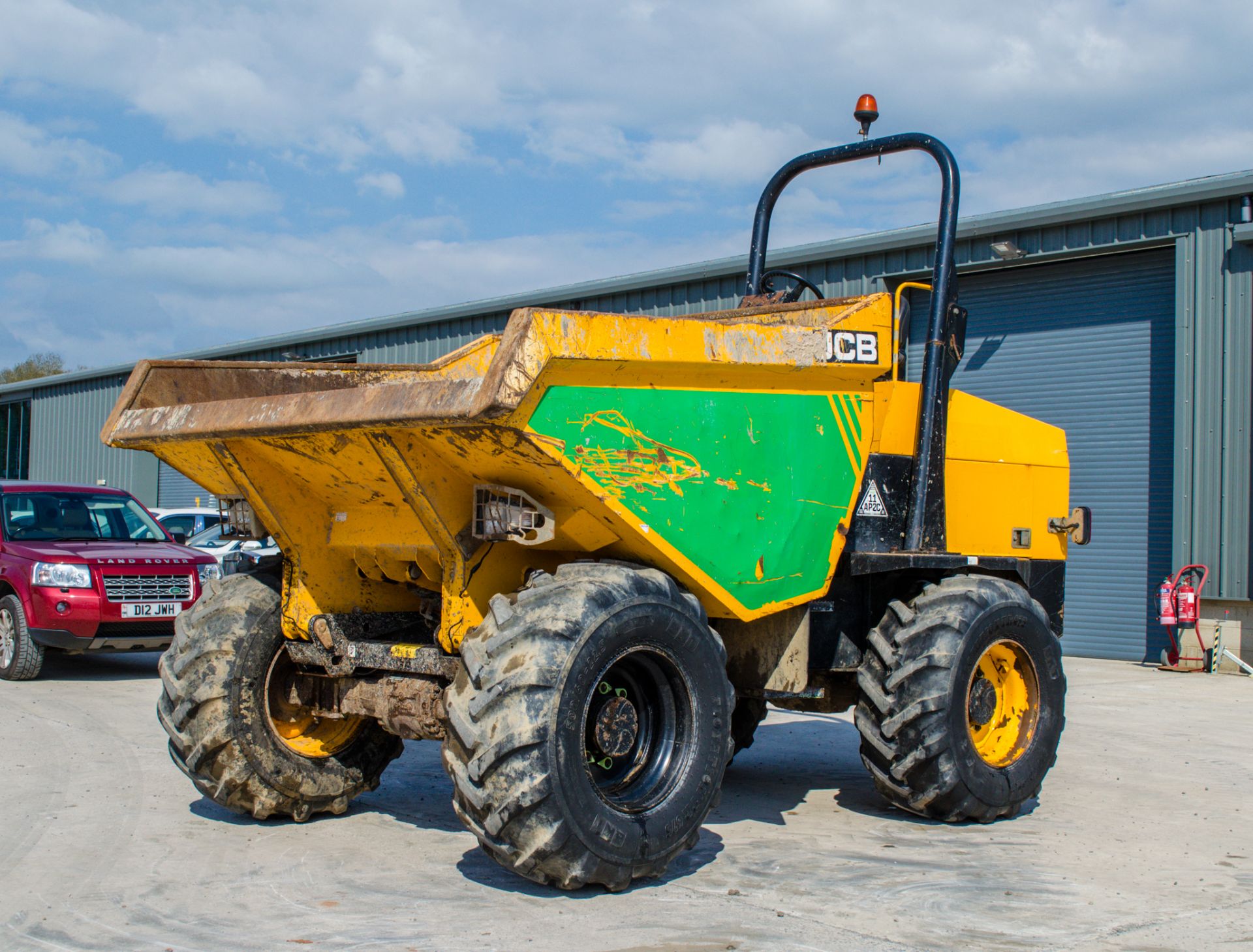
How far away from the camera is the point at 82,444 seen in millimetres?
36250

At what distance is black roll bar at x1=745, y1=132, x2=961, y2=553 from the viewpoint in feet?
22.0

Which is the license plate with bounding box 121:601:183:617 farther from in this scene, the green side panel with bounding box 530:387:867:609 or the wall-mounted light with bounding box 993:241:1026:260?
the wall-mounted light with bounding box 993:241:1026:260

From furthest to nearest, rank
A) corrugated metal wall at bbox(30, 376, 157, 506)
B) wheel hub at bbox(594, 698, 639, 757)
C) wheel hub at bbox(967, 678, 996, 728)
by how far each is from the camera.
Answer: corrugated metal wall at bbox(30, 376, 157, 506) < wheel hub at bbox(967, 678, 996, 728) < wheel hub at bbox(594, 698, 639, 757)

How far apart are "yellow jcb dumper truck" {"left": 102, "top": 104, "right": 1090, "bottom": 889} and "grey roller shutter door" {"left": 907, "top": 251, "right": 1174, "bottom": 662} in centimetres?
926

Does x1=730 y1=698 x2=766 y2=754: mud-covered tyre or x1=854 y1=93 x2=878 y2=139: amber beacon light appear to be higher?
x1=854 y1=93 x2=878 y2=139: amber beacon light

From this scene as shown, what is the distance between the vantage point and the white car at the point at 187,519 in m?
19.6

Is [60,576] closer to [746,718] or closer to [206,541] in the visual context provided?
[206,541]

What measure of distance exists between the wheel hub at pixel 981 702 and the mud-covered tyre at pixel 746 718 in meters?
1.30

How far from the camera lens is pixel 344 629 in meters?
6.01

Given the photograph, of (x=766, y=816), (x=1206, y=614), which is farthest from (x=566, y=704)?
(x=1206, y=614)

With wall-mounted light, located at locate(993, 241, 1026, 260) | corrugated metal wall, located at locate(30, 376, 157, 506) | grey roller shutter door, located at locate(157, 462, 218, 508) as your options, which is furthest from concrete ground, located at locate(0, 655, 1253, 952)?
corrugated metal wall, located at locate(30, 376, 157, 506)

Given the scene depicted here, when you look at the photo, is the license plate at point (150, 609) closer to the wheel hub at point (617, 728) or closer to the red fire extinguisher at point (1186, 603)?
the wheel hub at point (617, 728)

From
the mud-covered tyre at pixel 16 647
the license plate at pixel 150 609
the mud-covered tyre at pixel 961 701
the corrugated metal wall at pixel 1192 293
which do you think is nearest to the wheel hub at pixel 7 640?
the mud-covered tyre at pixel 16 647

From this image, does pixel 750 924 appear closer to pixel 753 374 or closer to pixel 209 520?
pixel 753 374
